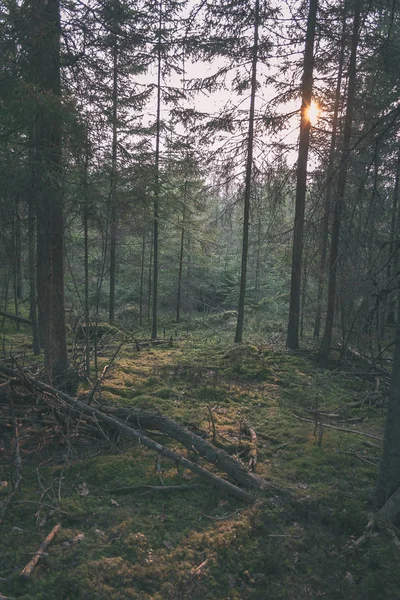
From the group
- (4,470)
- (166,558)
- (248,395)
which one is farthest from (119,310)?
(166,558)

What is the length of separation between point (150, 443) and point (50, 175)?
4.12 m

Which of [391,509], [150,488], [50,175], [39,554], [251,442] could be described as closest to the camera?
[39,554]

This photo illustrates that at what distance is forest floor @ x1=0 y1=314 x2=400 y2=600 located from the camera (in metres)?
2.90

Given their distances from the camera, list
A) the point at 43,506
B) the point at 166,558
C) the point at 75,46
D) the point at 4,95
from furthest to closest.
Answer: the point at 75,46
the point at 4,95
the point at 43,506
the point at 166,558

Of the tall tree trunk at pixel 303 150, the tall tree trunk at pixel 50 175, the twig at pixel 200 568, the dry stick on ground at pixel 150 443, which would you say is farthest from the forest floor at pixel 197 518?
the tall tree trunk at pixel 303 150

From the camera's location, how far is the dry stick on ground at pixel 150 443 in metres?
4.06

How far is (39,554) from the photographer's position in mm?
2996

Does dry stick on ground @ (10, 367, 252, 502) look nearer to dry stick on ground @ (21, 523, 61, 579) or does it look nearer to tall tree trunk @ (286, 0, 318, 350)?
dry stick on ground @ (21, 523, 61, 579)

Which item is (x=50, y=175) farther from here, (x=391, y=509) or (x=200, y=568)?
(x=391, y=509)

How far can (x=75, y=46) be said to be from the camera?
6773 millimetres

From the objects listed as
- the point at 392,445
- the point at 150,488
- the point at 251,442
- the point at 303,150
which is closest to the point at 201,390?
the point at 251,442

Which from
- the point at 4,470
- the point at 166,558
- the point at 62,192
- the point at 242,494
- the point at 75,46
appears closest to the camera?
the point at 166,558

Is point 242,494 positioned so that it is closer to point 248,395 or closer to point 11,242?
point 248,395

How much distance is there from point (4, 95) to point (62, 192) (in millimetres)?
1625
